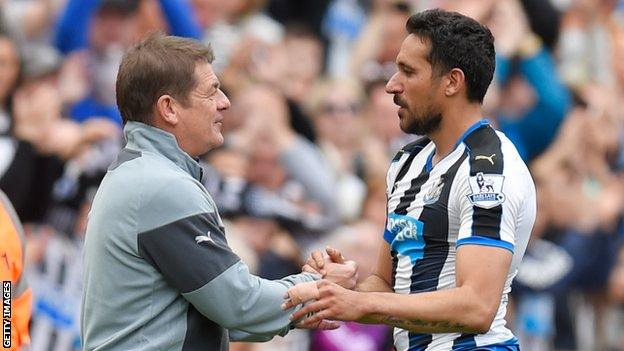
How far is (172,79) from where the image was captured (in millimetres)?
5582

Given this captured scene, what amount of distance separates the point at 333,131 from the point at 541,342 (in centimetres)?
250

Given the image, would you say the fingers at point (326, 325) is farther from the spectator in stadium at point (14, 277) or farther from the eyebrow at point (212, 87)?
the spectator in stadium at point (14, 277)

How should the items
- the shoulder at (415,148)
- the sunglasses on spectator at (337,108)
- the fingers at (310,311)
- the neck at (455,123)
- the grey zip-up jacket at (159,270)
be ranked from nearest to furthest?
the grey zip-up jacket at (159,270)
the fingers at (310,311)
the neck at (455,123)
the shoulder at (415,148)
the sunglasses on spectator at (337,108)

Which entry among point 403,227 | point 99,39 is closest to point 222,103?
point 403,227

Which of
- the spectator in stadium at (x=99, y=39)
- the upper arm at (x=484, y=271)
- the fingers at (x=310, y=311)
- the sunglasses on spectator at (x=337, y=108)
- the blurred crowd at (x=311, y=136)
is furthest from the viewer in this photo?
the sunglasses on spectator at (x=337, y=108)

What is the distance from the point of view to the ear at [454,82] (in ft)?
19.0

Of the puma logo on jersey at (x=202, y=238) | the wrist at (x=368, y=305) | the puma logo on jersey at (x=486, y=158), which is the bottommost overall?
the wrist at (x=368, y=305)

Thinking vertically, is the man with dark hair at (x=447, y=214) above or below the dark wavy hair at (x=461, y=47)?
below

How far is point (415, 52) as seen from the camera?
588 cm

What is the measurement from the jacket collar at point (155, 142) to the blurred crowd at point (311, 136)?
3574 mm

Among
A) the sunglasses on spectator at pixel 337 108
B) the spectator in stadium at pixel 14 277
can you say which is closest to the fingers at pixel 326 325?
the spectator in stadium at pixel 14 277

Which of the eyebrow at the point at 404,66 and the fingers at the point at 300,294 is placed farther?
the eyebrow at the point at 404,66

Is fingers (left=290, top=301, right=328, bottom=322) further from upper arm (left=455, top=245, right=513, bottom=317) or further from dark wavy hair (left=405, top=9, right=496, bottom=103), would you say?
dark wavy hair (left=405, top=9, right=496, bottom=103)

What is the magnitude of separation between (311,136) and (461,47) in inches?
205
